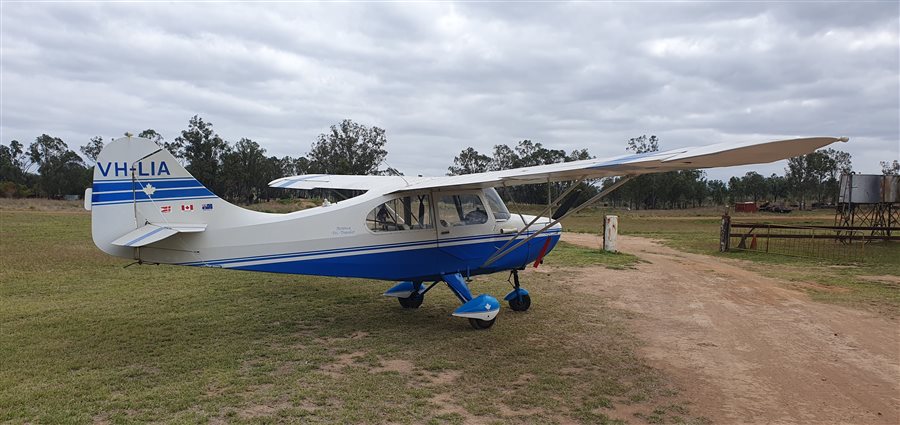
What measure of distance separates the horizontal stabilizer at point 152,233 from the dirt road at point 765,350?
6258 mm

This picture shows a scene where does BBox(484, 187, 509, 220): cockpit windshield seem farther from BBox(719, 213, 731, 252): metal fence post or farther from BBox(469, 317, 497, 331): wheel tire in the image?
BBox(719, 213, 731, 252): metal fence post

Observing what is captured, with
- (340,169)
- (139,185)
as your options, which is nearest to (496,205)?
(139,185)

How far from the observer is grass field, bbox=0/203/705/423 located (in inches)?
189

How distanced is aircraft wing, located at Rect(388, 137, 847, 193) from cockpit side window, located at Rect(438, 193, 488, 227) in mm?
254

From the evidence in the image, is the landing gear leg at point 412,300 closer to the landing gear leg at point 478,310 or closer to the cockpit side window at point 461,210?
the landing gear leg at point 478,310

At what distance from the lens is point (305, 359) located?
20.6 feet

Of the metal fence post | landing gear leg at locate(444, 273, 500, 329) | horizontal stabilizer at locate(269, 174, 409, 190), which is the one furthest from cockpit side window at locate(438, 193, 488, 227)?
the metal fence post

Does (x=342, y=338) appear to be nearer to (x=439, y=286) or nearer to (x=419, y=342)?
(x=419, y=342)

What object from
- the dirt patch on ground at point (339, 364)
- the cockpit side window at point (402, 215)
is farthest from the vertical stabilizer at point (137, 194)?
the dirt patch on ground at point (339, 364)

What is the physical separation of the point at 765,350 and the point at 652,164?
339 centimetres

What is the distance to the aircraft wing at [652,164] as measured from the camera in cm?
469

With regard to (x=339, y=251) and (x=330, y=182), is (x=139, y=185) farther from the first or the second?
(x=330, y=182)

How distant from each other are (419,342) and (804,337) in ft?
18.7

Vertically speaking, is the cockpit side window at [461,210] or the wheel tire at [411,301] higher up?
the cockpit side window at [461,210]
